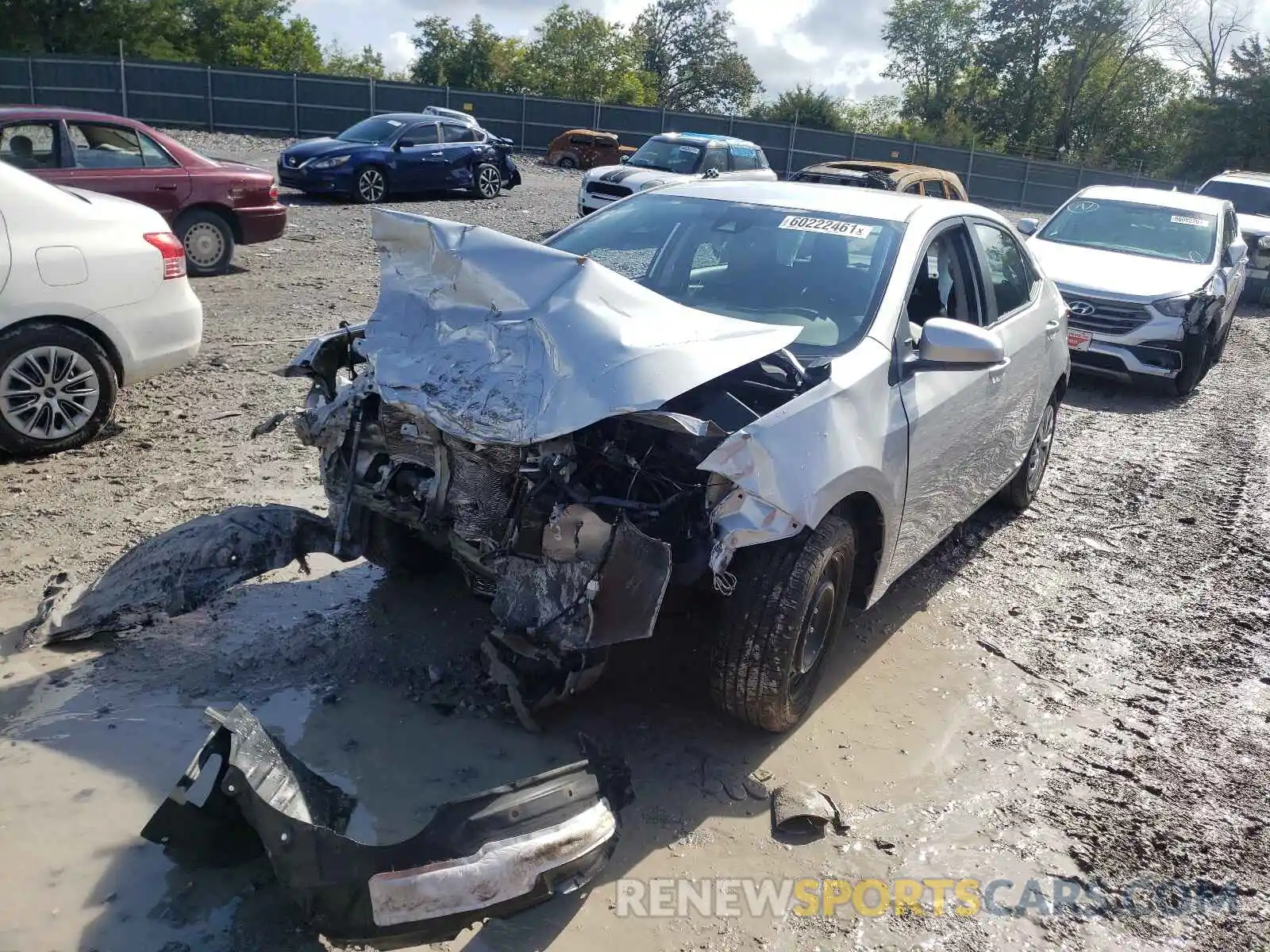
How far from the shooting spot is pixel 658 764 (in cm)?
365

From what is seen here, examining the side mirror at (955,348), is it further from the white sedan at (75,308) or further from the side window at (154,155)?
the side window at (154,155)

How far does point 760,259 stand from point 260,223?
27.0 feet

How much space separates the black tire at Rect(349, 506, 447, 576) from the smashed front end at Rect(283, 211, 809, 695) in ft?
1.49

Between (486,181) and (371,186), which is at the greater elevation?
(486,181)

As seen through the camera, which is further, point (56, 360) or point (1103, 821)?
point (56, 360)

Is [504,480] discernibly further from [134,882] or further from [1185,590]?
[1185,590]

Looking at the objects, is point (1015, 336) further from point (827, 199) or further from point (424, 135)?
point (424, 135)

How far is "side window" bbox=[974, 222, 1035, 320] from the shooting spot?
17.1ft

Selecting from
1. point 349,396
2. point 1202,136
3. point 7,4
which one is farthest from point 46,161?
point 1202,136

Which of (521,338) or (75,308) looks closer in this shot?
(521,338)

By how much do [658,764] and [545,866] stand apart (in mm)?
1015

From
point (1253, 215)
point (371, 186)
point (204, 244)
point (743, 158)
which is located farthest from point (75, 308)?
point (1253, 215)

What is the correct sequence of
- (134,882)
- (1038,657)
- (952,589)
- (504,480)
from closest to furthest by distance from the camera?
(134,882), (504,480), (1038,657), (952,589)

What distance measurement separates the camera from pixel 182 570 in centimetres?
412
